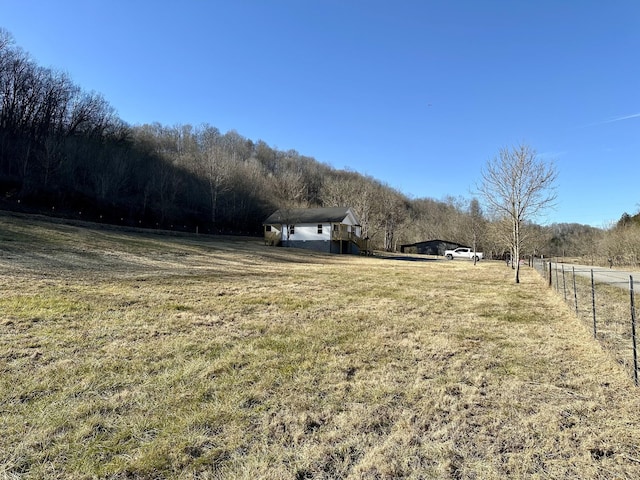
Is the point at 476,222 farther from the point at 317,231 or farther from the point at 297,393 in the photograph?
the point at 297,393

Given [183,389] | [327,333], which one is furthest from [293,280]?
[183,389]

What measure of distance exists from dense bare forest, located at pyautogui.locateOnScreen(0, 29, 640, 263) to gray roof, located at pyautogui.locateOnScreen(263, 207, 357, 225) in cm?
606

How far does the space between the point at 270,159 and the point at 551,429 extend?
72846mm

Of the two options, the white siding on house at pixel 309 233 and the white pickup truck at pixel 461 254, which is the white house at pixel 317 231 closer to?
the white siding on house at pixel 309 233

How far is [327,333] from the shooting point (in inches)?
240

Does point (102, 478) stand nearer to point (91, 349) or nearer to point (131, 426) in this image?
point (131, 426)

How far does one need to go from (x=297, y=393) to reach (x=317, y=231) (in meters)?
34.5

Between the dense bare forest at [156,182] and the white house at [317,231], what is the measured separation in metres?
7.02

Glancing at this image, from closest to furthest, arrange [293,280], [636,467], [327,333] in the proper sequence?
[636,467] < [327,333] < [293,280]

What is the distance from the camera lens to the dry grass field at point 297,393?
8.52ft

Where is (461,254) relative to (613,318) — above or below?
above

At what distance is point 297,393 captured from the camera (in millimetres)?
3738

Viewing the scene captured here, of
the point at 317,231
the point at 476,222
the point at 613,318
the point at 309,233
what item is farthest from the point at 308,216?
the point at 613,318

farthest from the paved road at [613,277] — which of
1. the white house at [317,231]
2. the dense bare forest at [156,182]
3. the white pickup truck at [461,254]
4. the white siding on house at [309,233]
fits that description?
the white pickup truck at [461,254]
